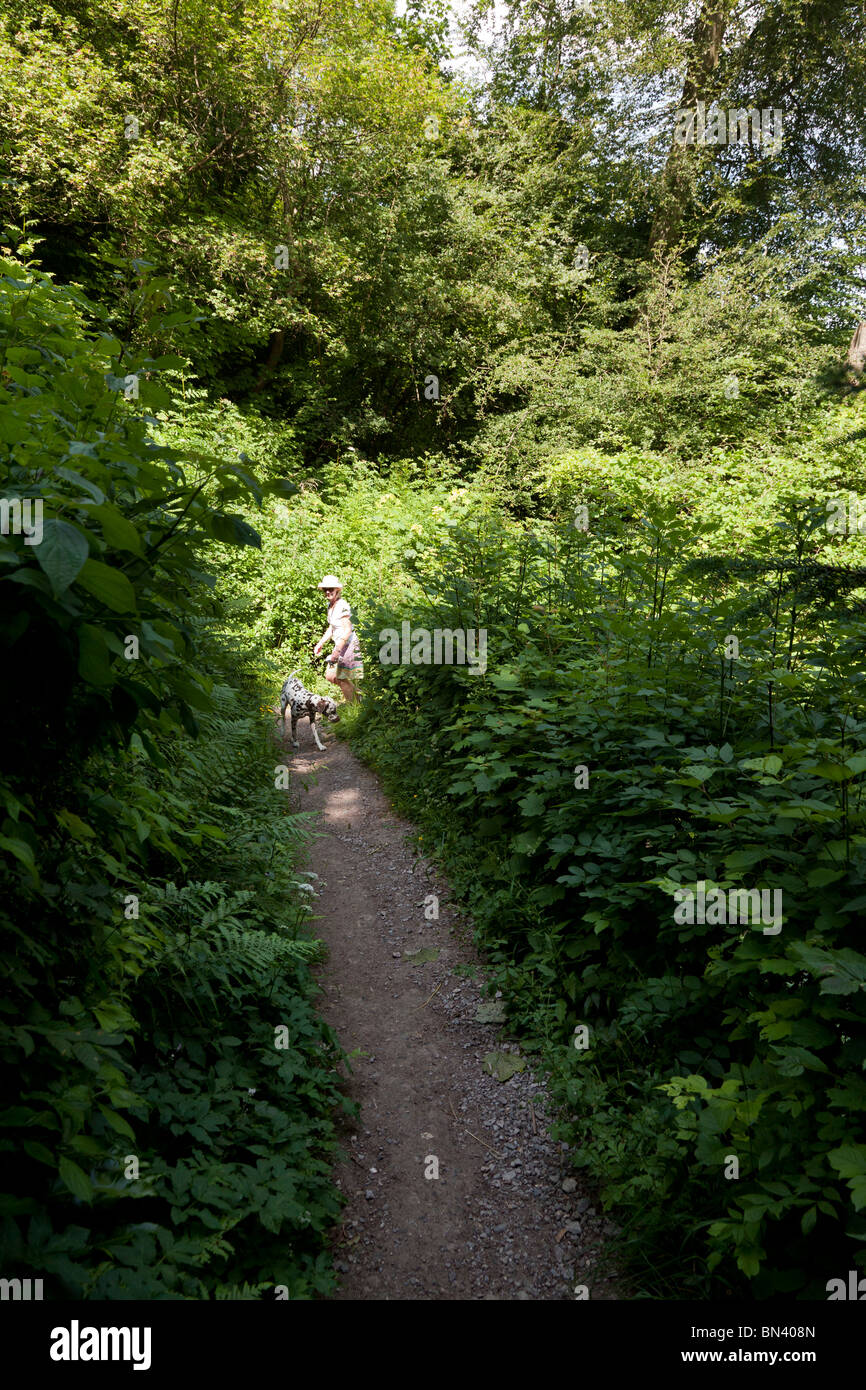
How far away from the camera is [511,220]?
65.3 feet

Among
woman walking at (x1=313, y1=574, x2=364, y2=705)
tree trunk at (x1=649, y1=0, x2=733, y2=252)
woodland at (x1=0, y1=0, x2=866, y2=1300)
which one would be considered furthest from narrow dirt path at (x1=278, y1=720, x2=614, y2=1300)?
tree trunk at (x1=649, y1=0, x2=733, y2=252)

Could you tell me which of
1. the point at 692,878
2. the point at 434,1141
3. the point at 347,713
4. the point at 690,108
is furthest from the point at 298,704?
the point at 690,108

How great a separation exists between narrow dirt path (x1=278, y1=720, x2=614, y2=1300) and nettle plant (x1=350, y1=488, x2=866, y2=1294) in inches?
11.0

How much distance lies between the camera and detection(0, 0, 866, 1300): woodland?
1.84 meters

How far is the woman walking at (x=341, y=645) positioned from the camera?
32.0ft

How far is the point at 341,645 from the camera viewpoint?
9.76m

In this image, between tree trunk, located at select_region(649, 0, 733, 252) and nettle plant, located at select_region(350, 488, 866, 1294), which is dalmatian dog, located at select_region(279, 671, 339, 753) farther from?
tree trunk, located at select_region(649, 0, 733, 252)

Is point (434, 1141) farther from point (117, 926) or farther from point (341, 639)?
point (341, 639)

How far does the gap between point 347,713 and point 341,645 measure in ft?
3.36

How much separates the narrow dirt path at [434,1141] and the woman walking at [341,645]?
4.49 m

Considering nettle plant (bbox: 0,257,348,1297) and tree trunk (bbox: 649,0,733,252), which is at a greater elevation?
tree trunk (bbox: 649,0,733,252)

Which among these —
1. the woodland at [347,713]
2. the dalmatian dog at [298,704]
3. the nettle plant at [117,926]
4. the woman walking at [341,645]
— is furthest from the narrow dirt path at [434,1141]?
the woman walking at [341,645]
